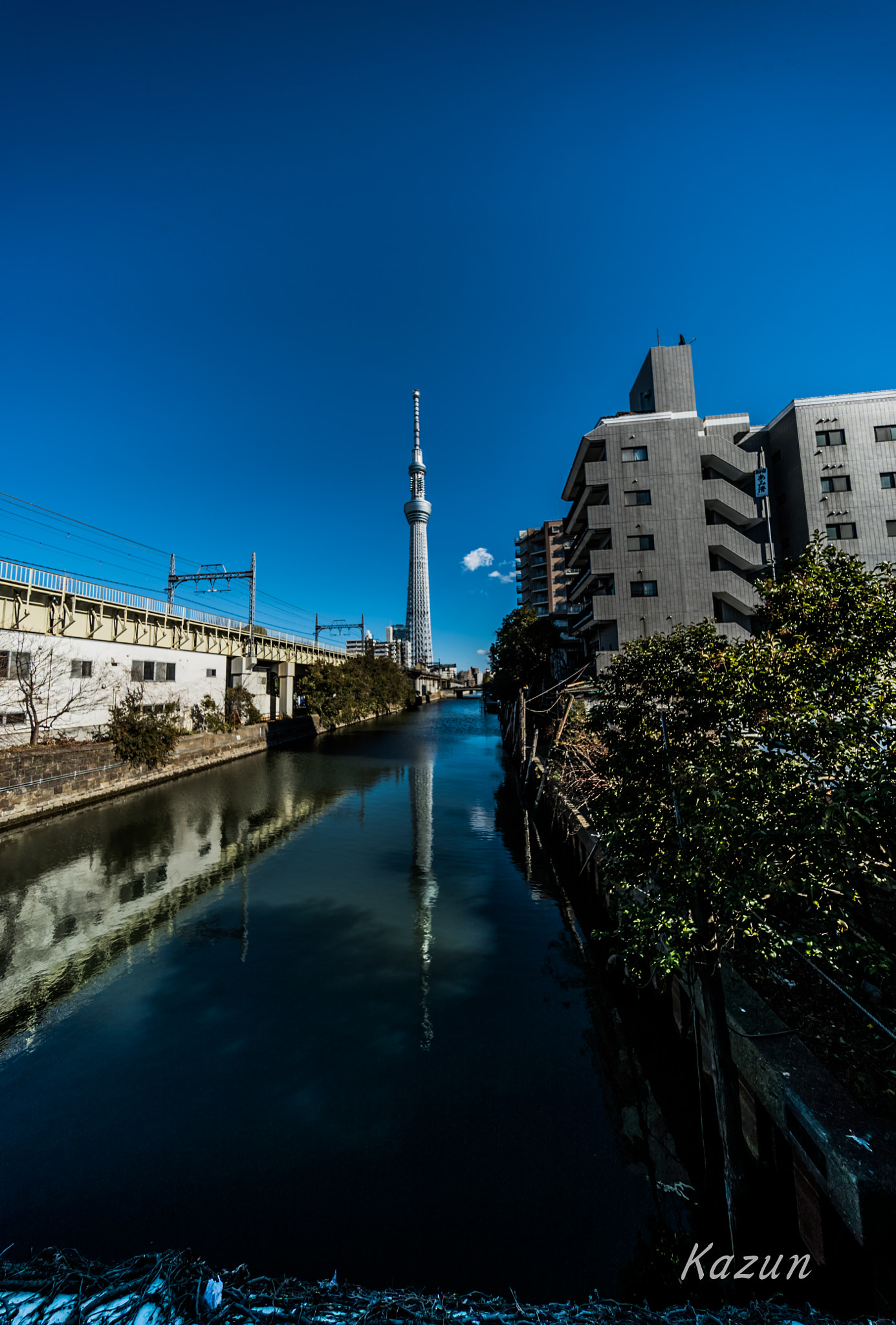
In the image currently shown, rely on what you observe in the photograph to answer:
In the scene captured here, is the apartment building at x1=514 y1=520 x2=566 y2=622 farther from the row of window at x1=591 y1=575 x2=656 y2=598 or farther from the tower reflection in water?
the tower reflection in water

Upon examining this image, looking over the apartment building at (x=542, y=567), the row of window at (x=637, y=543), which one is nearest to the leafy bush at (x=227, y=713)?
the row of window at (x=637, y=543)

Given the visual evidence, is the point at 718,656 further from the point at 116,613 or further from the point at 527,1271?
the point at 116,613

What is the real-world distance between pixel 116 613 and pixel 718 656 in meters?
28.8

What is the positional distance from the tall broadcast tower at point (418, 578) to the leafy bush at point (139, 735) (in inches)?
4182

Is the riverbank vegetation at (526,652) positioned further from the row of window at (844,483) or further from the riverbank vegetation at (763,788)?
the riverbank vegetation at (763,788)

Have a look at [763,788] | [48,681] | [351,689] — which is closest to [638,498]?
[763,788]

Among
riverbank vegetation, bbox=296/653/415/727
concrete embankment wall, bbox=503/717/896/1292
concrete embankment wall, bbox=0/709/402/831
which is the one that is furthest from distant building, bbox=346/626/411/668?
concrete embankment wall, bbox=503/717/896/1292

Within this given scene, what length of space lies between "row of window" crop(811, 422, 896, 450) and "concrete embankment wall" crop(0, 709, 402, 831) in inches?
1463

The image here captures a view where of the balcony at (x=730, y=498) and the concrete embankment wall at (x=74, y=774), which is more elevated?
the balcony at (x=730, y=498)

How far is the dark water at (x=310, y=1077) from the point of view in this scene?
14.6ft

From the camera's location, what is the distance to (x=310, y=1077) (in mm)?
6328

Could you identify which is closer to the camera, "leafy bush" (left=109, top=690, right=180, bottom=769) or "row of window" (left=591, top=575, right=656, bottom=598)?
"leafy bush" (left=109, top=690, right=180, bottom=769)

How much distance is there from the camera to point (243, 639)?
38.5 meters

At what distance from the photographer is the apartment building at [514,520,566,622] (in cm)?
7575
